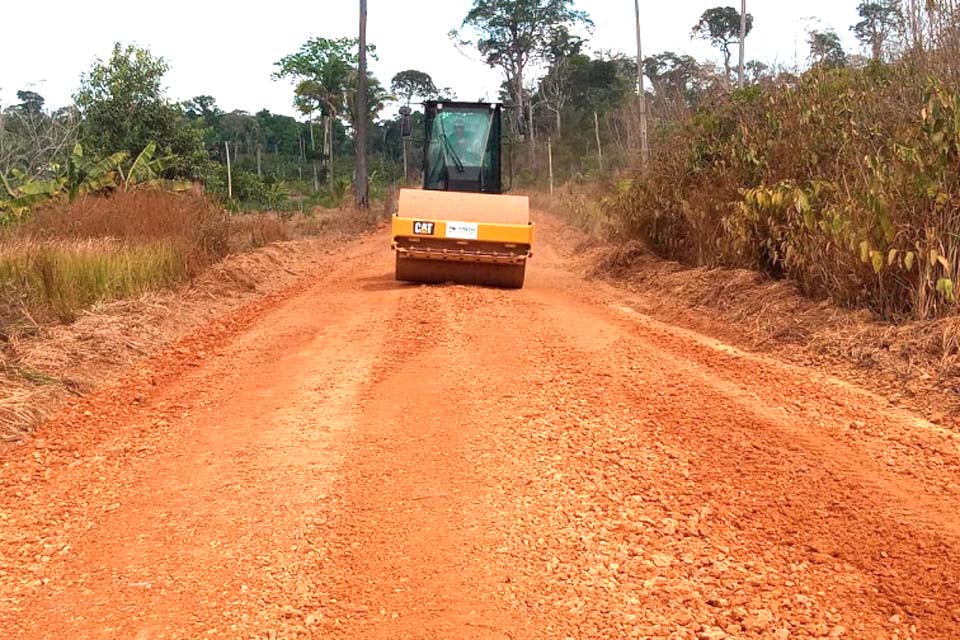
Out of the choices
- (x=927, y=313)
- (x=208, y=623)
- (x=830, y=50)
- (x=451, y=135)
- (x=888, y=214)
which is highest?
(x=830, y=50)

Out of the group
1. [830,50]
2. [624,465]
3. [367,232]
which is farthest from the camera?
[367,232]

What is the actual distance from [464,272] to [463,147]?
116 inches

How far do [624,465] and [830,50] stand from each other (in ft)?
30.1

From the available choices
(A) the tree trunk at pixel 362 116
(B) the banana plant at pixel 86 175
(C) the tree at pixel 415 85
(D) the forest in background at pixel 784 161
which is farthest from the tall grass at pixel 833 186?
Result: (C) the tree at pixel 415 85

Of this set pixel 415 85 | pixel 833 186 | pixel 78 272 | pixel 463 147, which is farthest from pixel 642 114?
pixel 415 85

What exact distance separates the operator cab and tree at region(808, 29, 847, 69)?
4514 millimetres

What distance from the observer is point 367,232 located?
24.9 metres

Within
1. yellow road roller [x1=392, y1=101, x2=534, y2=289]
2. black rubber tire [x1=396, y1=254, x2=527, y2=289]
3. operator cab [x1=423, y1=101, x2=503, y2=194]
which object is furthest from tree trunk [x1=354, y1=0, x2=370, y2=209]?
black rubber tire [x1=396, y1=254, x2=527, y2=289]

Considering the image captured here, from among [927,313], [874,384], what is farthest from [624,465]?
[927,313]

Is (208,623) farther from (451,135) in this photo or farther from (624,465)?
(451,135)

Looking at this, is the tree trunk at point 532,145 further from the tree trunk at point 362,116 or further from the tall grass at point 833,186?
the tall grass at point 833,186

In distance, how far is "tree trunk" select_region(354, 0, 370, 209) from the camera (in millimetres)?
27094

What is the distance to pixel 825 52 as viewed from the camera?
36.4ft

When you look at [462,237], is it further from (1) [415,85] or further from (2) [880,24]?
(1) [415,85]
